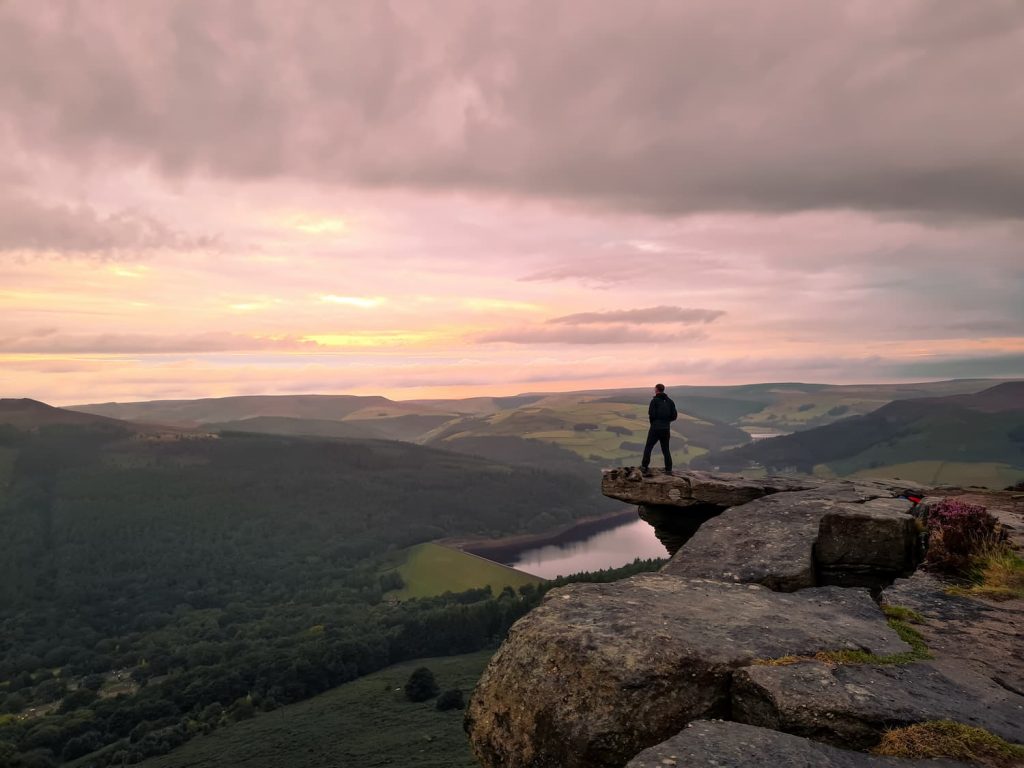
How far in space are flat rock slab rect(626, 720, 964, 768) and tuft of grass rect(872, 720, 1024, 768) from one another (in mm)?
141

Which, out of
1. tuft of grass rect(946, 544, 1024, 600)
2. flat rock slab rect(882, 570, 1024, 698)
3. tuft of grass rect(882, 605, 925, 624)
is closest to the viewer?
flat rock slab rect(882, 570, 1024, 698)

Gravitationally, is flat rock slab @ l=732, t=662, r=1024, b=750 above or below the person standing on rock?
below

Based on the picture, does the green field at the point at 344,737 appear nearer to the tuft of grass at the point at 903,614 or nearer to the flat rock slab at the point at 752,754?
the tuft of grass at the point at 903,614

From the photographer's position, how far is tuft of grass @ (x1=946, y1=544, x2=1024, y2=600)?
11.0m

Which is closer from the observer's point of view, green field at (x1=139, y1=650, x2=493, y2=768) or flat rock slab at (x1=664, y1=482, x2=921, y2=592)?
flat rock slab at (x1=664, y1=482, x2=921, y2=592)

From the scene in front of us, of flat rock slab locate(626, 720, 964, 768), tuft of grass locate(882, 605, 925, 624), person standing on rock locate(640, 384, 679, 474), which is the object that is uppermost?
person standing on rock locate(640, 384, 679, 474)

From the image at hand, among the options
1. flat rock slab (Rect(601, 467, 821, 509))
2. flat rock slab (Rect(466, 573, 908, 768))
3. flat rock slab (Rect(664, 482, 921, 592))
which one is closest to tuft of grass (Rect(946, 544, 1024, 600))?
flat rock slab (Rect(664, 482, 921, 592))

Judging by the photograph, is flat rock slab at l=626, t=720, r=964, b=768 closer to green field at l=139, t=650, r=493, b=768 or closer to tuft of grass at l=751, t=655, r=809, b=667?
tuft of grass at l=751, t=655, r=809, b=667

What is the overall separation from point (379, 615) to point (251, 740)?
78555 mm

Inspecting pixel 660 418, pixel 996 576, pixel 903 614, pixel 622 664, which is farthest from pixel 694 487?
pixel 622 664

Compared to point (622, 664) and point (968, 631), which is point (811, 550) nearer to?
point (968, 631)

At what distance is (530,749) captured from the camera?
27.5 ft

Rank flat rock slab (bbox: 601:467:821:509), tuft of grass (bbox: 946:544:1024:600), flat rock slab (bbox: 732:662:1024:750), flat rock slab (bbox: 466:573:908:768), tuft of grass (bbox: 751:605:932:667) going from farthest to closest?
1. flat rock slab (bbox: 601:467:821:509)
2. tuft of grass (bbox: 946:544:1024:600)
3. tuft of grass (bbox: 751:605:932:667)
4. flat rock slab (bbox: 466:573:908:768)
5. flat rock slab (bbox: 732:662:1024:750)

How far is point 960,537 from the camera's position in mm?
12875
